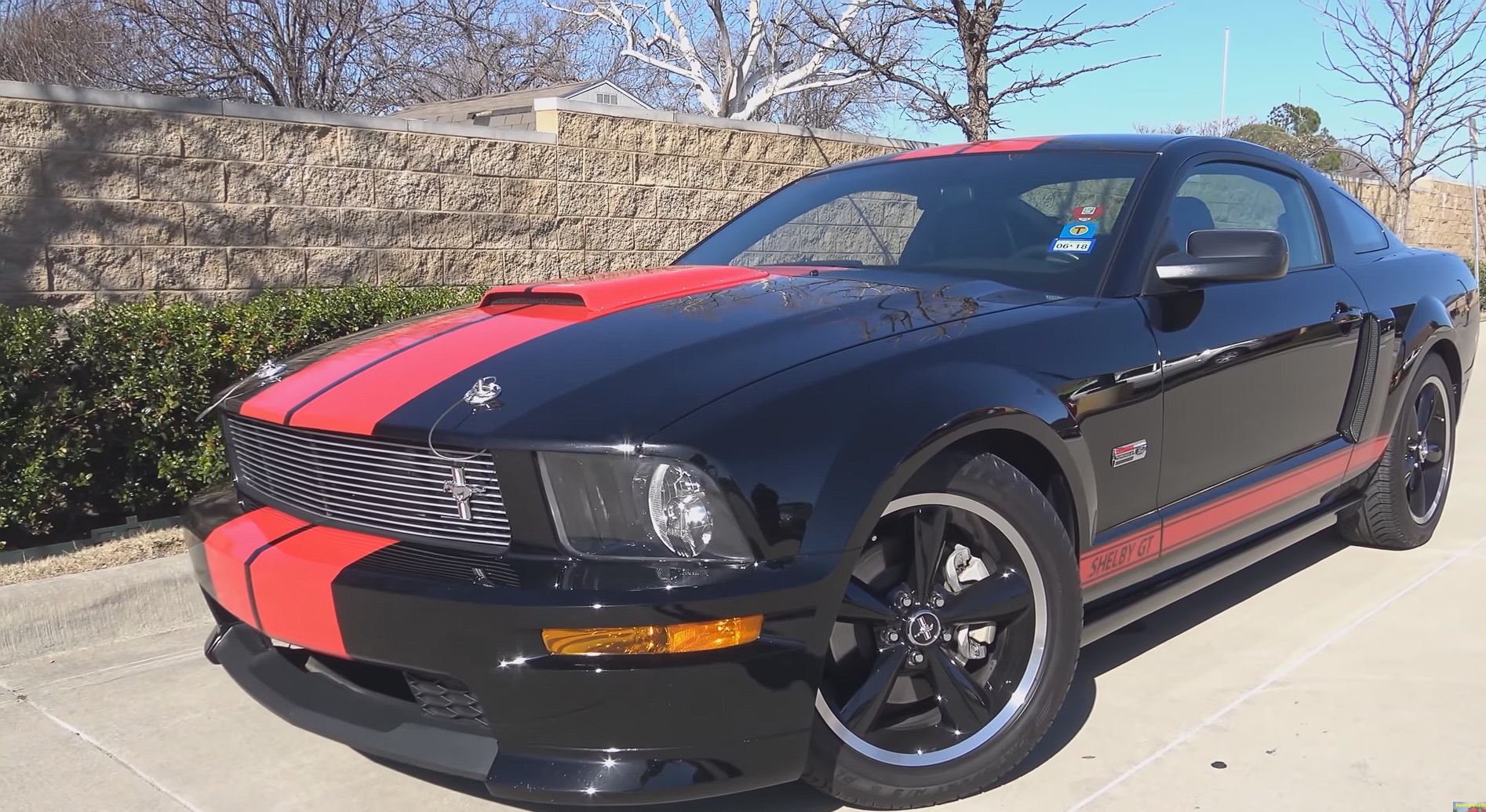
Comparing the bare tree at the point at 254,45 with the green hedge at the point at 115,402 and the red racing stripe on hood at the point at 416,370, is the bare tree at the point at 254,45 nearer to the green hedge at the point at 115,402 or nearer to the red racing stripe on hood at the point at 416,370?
the green hedge at the point at 115,402

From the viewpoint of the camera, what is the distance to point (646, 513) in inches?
90.0

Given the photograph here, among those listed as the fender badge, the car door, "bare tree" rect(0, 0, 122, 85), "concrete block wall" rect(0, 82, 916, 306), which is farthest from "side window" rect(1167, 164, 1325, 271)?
"bare tree" rect(0, 0, 122, 85)

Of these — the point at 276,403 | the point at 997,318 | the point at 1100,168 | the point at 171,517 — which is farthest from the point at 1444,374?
the point at 171,517

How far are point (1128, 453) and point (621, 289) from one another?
1348 millimetres

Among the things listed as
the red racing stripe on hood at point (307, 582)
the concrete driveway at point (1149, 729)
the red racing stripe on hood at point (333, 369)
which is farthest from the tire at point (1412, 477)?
the red racing stripe on hood at point (307, 582)

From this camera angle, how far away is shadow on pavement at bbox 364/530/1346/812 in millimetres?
2734

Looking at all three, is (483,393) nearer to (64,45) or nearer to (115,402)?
(115,402)

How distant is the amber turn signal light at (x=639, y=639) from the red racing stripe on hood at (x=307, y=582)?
1.60ft

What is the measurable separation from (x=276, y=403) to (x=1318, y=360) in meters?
3.02

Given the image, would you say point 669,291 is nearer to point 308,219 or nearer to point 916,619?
point 916,619

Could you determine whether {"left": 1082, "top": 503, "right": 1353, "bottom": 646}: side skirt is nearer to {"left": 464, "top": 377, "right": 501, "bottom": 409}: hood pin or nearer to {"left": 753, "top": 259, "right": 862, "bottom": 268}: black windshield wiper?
{"left": 753, "top": 259, "right": 862, "bottom": 268}: black windshield wiper

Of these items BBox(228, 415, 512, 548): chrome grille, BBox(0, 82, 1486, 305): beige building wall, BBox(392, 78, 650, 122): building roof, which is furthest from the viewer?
BBox(392, 78, 650, 122): building roof

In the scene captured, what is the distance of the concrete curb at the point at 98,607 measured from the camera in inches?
148

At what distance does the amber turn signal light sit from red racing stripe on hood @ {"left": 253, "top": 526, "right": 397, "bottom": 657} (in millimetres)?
489
